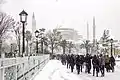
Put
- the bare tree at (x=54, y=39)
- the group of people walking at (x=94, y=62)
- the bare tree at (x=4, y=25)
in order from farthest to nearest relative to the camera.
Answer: the bare tree at (x=54, y=39) → the bare tree at (x=4, y=25) → the group of people walking at (x=94, y=62)

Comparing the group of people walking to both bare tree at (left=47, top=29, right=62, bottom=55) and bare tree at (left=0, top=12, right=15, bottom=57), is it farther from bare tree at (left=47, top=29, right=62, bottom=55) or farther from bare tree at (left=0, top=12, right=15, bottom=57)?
bare tree at (left=47, top=29, right=62, bottom=55)

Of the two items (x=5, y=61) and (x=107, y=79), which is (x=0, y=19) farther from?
(x=5, y=61)

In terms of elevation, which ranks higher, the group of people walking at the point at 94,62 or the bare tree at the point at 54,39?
the bare tree at the point at 54,39

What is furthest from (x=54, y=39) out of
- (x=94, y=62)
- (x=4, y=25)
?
(x=94, y=62)

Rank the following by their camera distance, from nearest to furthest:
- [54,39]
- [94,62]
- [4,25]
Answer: [94,62]
[4,25]
[54,39]

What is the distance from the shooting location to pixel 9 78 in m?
7.66

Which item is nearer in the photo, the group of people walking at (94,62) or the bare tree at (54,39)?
the group of people walking at (94,62)

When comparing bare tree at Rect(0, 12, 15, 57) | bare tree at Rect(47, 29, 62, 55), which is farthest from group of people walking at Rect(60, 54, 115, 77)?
bare tree at Rect(47, 29, 62, 55)

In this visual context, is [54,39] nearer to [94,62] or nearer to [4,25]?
[4,25]

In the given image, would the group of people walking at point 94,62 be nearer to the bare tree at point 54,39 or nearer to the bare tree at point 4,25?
the bare tree at point 4,25

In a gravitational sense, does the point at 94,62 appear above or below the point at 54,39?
below

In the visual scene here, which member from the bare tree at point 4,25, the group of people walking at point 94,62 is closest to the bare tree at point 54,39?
the bare tree at point 4,25

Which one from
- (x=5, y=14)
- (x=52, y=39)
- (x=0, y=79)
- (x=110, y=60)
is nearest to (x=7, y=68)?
(x=0, y=79)

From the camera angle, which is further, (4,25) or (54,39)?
(54,39)
